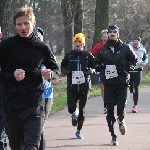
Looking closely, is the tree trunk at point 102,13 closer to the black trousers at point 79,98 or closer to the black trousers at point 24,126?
the black trousers at point 79,98

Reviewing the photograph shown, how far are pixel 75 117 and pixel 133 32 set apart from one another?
29.7 m

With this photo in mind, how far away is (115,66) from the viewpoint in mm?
8852

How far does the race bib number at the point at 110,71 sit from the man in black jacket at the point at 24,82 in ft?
10.2

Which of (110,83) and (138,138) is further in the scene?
(138,138)

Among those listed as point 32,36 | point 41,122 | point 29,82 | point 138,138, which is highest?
point 32,36

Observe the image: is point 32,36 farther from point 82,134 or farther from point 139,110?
point 139,110

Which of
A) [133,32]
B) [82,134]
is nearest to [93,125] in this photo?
[82,134]

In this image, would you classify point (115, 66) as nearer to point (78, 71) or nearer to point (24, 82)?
point (78, 71)

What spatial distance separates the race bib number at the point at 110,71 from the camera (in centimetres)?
880

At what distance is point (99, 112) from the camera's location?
1385 cm

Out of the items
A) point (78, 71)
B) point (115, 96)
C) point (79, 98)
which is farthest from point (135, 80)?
point (115, 96)

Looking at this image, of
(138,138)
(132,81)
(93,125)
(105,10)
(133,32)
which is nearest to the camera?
(138,138)

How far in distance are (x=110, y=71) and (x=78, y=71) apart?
89 centimetres

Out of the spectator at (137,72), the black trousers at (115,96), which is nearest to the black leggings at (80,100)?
the black trousers at (115,96)
